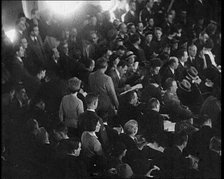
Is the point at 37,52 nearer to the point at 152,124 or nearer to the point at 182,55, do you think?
the point at 152,124

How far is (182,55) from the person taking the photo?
9344mm

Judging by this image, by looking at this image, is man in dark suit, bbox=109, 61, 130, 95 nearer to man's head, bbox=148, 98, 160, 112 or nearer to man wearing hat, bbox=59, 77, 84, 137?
man's head, bbox=148, 98, 160, 112

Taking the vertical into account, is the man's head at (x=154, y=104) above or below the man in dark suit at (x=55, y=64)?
below

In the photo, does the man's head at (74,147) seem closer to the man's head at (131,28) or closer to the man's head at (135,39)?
the man's head at (135,39)

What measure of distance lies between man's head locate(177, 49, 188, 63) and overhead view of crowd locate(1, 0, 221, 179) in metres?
0.02

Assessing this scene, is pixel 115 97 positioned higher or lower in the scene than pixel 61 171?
higher

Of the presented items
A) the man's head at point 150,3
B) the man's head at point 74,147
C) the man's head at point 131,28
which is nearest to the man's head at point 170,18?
the man's head at point 150,3

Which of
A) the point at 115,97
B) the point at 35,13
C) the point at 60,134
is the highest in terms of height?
the point at 35,13

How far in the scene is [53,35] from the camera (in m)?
8.98

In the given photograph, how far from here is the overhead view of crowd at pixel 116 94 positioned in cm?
880

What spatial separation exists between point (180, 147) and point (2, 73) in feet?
9.65

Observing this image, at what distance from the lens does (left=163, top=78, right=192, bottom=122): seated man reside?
912 cm

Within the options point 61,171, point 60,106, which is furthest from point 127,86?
Answer: point 61,171

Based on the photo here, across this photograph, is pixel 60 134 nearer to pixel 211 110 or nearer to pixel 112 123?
pixel 112 123
